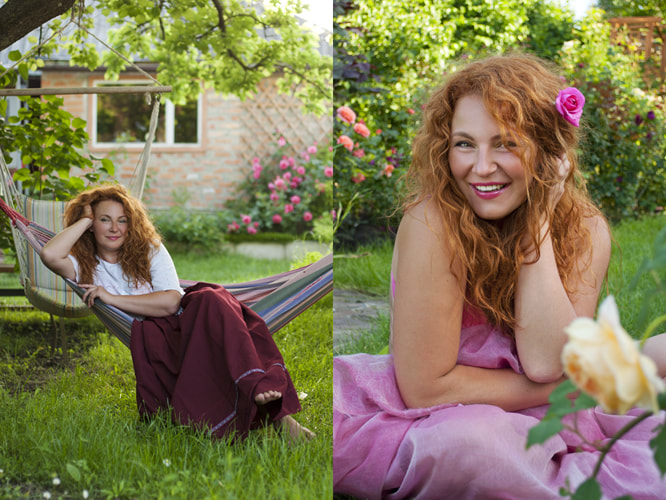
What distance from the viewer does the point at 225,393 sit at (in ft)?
5.18

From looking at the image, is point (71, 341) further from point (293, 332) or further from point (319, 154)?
point (319, 154)

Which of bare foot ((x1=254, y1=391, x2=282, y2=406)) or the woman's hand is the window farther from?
bare foot ((x1=254, y1=391, x2=282, y2=406))

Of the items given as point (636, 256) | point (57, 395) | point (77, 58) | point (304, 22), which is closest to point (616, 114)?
point (636, 256)

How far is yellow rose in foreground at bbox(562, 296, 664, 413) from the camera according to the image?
1.72ft

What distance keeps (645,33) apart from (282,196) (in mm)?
3867

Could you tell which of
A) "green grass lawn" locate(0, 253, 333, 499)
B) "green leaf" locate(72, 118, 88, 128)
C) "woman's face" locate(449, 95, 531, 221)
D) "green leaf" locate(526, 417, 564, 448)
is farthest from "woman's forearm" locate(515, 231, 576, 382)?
"green leaf" locate(72, 118, 88, 128)

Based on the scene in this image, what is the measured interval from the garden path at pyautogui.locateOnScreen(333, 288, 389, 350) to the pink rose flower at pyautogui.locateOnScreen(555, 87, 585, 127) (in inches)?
52.9

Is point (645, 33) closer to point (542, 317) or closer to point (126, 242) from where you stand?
point (126, 242)

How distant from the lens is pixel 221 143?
7.21 meters

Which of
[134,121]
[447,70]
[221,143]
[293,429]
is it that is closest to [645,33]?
[447,70]

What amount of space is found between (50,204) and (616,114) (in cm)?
425

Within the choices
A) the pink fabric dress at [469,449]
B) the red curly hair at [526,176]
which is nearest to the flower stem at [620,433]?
the pink fabric dress at [469,449]

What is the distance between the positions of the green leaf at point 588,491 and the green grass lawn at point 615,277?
138cm

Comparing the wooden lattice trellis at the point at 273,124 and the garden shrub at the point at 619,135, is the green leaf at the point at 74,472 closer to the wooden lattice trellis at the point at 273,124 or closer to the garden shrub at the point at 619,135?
the garden shrub at the point at 619,135
